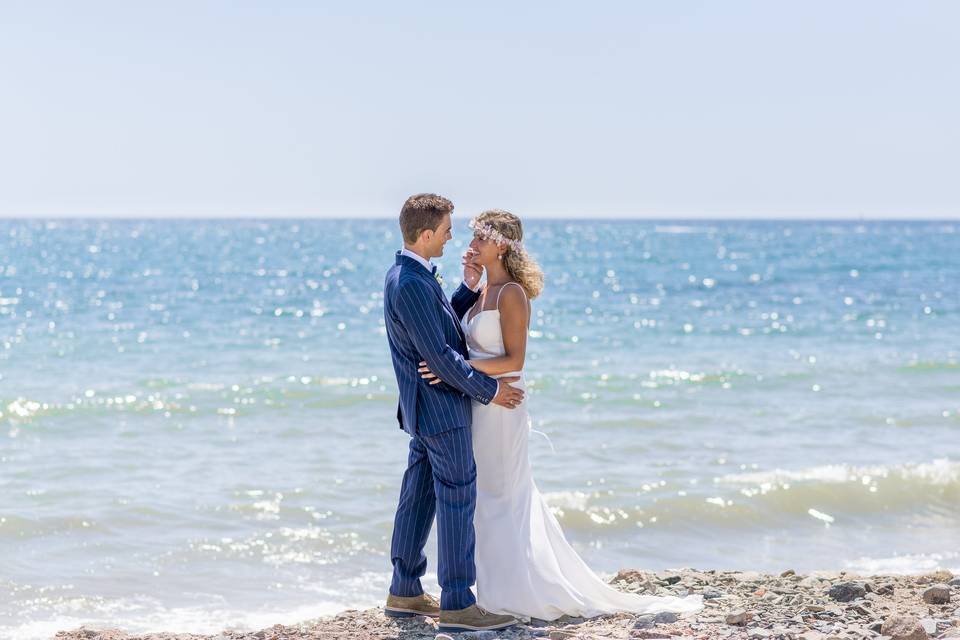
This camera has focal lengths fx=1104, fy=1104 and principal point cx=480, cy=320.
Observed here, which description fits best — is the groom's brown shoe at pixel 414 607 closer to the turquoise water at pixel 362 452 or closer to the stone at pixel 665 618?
the stone at pixel 665 618

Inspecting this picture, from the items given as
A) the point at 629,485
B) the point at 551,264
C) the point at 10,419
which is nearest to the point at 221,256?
the point at 551,264

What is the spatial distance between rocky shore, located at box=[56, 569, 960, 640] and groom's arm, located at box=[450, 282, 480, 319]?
5.13ft

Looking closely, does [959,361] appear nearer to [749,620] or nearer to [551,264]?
[749,620]

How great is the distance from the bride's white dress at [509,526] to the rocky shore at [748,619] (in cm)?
11

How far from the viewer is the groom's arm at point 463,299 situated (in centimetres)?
554

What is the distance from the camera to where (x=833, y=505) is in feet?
30.1

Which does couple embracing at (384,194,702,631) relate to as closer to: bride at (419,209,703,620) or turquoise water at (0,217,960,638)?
bride at (419,209,703,620)

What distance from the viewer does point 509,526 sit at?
530 centimetres

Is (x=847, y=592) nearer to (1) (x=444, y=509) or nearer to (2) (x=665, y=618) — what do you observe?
(2) (x=665, y=618)

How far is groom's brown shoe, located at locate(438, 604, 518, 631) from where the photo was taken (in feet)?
17.0

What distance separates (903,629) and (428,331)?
2471mm

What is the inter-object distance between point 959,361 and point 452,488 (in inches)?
578
